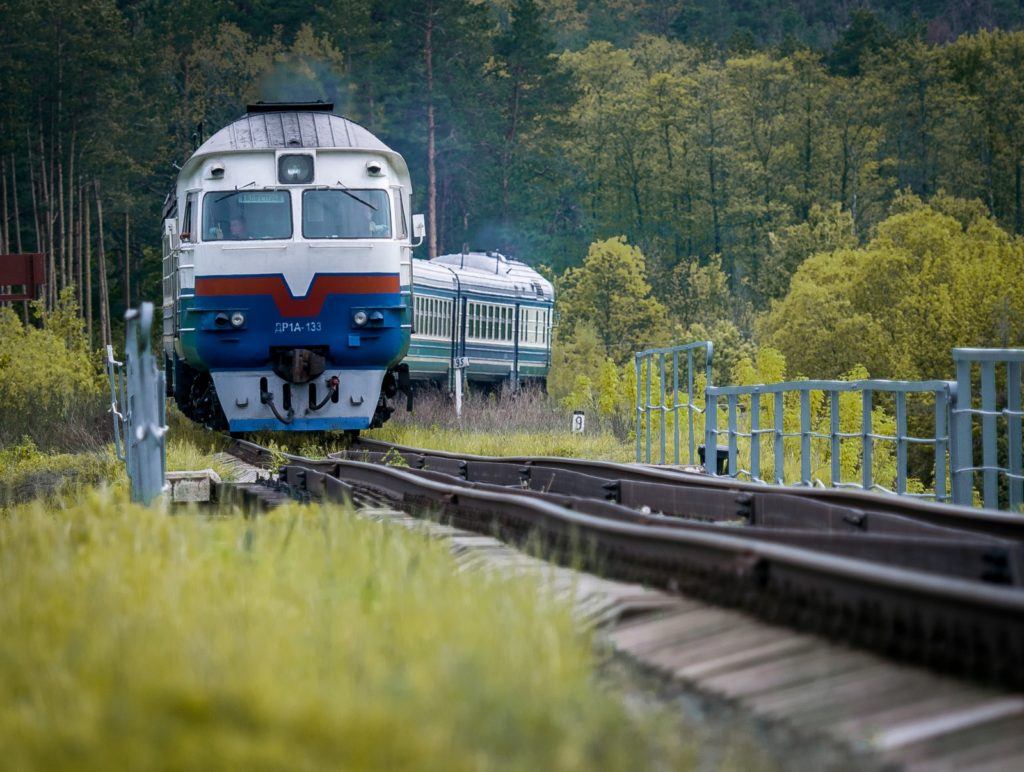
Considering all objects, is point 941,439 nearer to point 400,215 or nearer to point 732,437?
point 732,437

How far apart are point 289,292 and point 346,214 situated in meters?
1.10

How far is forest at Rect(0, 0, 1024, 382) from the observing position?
170 feet

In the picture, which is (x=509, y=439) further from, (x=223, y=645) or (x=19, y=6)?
(x=19, y=6)

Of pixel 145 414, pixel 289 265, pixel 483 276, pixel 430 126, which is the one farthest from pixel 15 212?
pixel 145 414

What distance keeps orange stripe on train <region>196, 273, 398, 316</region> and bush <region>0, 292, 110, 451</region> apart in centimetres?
322

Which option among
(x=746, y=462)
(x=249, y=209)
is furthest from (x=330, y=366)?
(x=746, y=462)

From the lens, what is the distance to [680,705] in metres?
4.07

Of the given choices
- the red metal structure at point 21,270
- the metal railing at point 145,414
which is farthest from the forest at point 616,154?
the metal railing at point 145,414

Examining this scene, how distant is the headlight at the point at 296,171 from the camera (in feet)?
57.7

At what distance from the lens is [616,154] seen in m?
77.6

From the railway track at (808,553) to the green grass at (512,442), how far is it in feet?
24.8

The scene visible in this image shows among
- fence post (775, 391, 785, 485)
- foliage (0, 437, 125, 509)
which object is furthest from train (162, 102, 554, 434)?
fence post (775, 391, 785, 485)

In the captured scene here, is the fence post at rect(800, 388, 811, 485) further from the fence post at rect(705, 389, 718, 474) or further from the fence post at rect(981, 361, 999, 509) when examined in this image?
the fence post at rect(981, 361, 999, 509)

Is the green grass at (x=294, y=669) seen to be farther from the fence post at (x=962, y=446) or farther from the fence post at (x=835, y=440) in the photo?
the fence post at (x=835, y=440)
